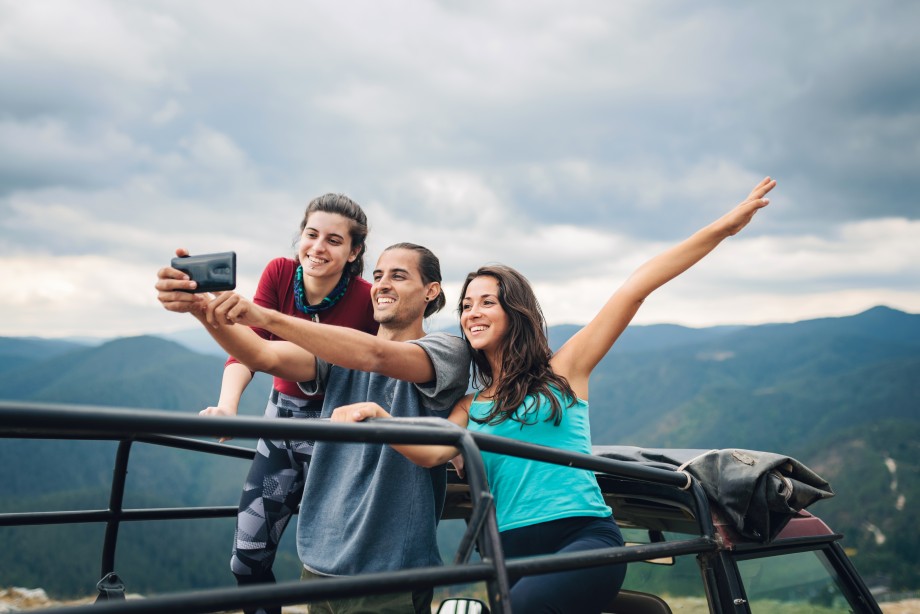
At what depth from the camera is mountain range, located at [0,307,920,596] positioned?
6812 centimetres

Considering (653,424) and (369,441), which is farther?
(653,424)

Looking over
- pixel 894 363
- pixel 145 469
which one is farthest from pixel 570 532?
pixel 894 363

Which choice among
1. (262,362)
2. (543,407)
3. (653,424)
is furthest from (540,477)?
(653,424)

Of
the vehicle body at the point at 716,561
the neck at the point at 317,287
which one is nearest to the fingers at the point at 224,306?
the neck at the point at 317,287

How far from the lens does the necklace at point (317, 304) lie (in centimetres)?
304

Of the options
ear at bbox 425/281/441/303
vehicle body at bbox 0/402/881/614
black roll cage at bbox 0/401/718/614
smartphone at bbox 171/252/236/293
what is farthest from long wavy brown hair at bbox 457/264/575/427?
smartphone at bbox 171/252/236/293

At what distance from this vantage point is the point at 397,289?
272 cm

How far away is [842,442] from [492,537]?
95.6 metres

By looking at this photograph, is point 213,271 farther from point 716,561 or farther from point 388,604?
point 716,561

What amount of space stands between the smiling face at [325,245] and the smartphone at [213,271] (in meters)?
1.09

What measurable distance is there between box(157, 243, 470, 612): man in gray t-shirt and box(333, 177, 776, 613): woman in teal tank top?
0.14m

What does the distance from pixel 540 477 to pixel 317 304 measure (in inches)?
48.1

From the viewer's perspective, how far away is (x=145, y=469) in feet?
351

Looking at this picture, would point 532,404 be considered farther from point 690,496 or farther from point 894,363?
point 894,363
